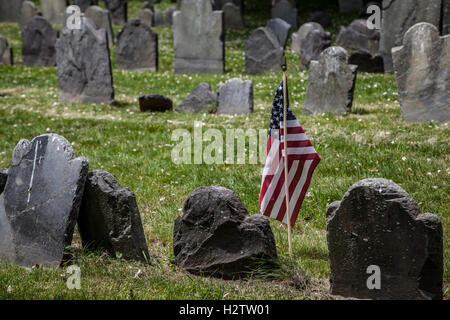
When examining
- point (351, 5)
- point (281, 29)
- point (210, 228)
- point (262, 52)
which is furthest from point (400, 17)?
point (351, 5)

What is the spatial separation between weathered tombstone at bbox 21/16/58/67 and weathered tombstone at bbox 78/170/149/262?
44.5 feet

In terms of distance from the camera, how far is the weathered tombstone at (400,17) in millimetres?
12914

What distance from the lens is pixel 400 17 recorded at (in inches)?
528

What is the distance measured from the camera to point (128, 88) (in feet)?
44.3

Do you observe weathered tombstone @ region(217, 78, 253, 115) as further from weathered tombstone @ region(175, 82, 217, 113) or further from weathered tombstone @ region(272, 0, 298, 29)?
weathered tombstone @ region(272, 0, 298, 29)

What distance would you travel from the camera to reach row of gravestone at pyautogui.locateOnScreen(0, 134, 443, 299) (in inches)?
139

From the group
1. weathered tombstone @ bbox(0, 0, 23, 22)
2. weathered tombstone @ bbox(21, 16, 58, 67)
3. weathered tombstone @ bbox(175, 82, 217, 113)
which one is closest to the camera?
weathered tombstone @ bbox(175, 82, 217, 113)

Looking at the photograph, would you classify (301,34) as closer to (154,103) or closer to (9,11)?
(154,103)

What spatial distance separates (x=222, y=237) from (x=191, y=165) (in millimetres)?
3136

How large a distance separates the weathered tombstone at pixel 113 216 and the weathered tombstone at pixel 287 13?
21.4 meters

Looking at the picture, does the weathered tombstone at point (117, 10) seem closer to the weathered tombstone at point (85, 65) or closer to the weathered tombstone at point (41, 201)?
the weathered tombstone at point (85, 65)

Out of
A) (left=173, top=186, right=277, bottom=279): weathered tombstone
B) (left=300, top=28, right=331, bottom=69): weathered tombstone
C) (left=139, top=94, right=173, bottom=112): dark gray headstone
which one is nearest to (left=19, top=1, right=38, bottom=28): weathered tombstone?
(left=300, top=28, right=331, bottom=69): weathered tombstone
